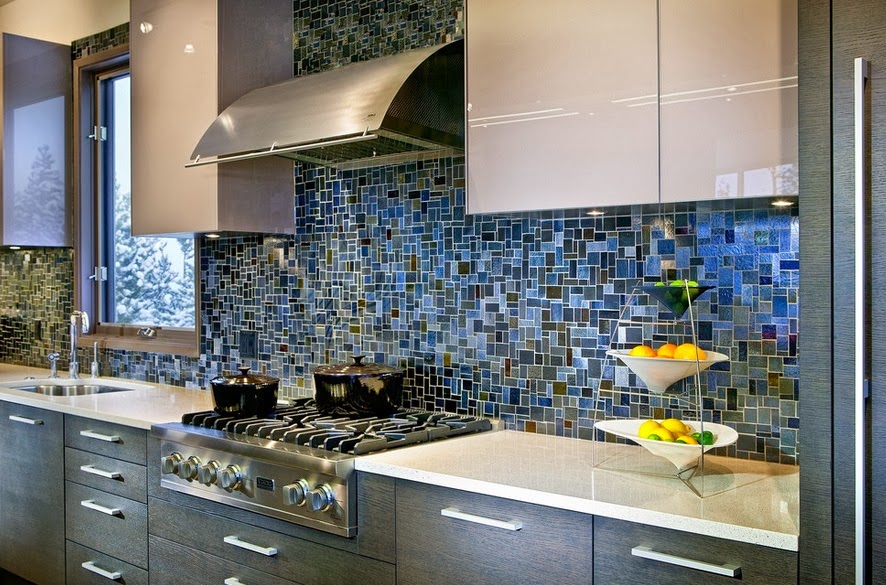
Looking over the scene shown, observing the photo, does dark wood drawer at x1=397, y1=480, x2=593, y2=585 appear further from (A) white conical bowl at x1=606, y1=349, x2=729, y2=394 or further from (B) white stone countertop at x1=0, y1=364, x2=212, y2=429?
(B) white stone countertop at x1=0, y1=364, x2=212, y2=429

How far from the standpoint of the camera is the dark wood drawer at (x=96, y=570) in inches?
112

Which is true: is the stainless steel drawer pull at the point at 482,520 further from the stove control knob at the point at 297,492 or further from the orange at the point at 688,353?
the orange at the point at 688,353

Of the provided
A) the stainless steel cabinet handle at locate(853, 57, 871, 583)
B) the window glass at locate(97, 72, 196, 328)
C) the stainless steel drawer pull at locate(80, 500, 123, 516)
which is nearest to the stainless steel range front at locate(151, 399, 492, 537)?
the stainless steel drawer pull at locate(80, 500, 123, 516)

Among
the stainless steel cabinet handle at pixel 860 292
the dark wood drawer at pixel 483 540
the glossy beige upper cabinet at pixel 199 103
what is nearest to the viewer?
the stainless steel cabinet handle at pixel 860 292

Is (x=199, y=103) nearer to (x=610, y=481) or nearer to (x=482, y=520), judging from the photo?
(x=482, y=520)

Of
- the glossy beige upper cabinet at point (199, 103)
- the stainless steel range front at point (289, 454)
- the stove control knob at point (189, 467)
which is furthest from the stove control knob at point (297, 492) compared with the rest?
the glossy beige upper cabinet at point (199, 103)

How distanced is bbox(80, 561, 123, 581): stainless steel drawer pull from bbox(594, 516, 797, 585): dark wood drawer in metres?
1.92

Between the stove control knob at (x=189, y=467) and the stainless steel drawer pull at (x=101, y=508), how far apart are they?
1.65 feet

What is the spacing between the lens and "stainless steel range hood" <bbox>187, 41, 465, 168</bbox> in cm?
241

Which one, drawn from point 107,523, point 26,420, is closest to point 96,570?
point 107,523

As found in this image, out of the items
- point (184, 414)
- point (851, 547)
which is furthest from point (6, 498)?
point (851, 547)

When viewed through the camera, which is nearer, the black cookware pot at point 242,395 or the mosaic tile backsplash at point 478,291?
the mosaic tile backsplash at point 478,291

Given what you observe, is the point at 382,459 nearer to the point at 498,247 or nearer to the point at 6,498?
the point at 498,247

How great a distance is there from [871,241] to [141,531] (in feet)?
7.90
